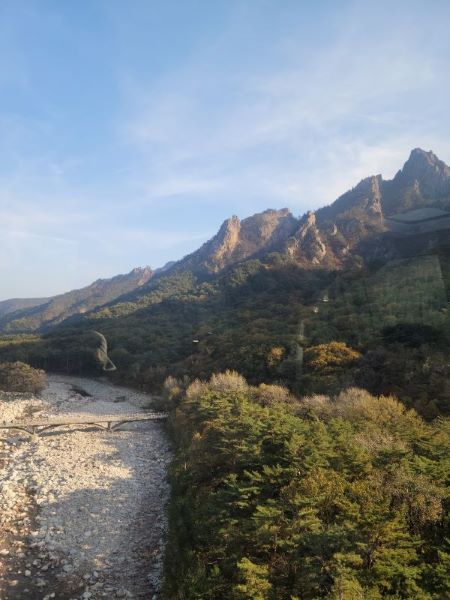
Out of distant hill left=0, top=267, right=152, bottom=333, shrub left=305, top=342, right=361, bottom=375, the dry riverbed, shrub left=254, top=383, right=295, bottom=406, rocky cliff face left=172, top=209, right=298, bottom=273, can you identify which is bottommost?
the dry riverbed

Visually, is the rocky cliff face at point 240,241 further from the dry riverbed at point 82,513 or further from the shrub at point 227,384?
the dry riverbed at point 82,513

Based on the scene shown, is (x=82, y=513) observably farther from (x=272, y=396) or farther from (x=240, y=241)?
(x=240, y=241)

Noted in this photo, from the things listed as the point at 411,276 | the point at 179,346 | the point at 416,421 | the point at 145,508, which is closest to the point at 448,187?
the point at 411,276

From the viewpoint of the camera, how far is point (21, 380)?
38219 millimetres

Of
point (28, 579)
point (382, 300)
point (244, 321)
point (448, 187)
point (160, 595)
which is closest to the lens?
point (160, 595)

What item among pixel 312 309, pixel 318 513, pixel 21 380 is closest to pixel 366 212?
pixel 312 309

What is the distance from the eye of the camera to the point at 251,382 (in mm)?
30328

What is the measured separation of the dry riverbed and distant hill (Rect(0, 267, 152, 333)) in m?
94.3

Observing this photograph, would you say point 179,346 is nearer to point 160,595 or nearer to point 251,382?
point 251,382

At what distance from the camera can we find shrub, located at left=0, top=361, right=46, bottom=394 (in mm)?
37969

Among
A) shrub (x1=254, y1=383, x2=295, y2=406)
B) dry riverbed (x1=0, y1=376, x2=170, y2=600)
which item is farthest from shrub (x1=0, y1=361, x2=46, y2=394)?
shrub (x1=254, y1=383, x2=295, y2=406)

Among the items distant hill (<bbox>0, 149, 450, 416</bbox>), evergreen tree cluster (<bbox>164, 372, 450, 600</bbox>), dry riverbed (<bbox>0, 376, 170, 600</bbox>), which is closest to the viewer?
evergreen tree cluster (<bbox>164, 372, 450, 600</bbox>)

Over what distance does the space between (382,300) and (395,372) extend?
15.6 m

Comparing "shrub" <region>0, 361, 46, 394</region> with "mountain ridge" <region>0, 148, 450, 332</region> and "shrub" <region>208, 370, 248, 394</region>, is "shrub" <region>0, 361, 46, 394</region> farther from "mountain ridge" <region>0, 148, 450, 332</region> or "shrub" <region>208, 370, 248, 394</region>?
"mountain ridge" <region>0, 148, 450, 332</region>
